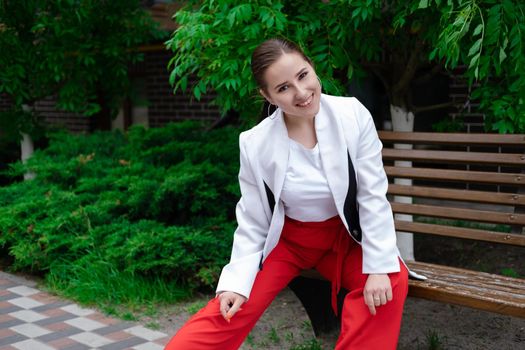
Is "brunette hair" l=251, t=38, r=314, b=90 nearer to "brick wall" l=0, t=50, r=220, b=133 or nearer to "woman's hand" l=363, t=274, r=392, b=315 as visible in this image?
"woman's hand" l=363, t=274, r=392, b=315

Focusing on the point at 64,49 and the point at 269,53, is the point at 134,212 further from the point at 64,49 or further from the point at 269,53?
the point at 269,53

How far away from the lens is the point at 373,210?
111 inches

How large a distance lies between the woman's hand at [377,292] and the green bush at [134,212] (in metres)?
2.03

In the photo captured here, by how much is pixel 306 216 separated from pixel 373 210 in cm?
28

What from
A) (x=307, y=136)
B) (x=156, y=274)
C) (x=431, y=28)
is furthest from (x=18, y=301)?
(x=431, y=28)

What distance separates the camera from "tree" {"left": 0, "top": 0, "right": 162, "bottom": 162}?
6.66 m

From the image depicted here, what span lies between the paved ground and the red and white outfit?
118cm

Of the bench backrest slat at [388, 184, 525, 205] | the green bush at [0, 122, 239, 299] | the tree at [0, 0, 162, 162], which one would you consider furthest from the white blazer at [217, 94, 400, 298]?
the tree at [0, 0, 162, 162]

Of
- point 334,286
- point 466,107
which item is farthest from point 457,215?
point 466,107

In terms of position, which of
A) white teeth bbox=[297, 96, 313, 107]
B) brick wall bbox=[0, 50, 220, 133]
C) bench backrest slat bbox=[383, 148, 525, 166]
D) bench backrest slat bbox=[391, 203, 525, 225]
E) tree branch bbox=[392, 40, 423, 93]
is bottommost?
bench backrest slat bbox=[391, 203, 525, 225]

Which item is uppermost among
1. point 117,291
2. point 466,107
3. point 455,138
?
point 466,107

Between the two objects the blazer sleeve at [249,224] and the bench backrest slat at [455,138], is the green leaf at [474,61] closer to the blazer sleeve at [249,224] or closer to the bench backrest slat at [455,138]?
the bench backrest slat at [455,138]

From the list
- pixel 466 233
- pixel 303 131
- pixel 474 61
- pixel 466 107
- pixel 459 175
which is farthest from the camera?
pixel 466 107

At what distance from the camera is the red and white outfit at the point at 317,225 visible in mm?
2738
